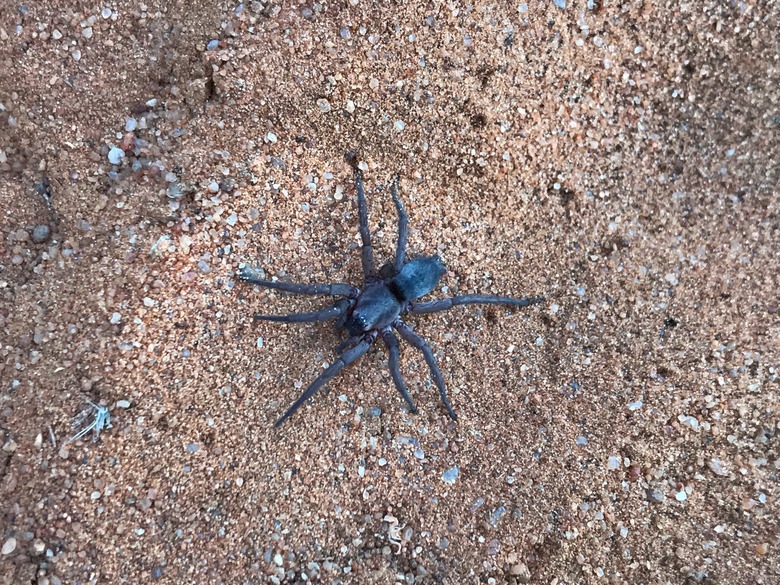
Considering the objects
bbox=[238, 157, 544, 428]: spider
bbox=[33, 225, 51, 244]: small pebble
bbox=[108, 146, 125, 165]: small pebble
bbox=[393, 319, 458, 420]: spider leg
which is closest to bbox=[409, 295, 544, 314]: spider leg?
bbox=[238, 157, 544, 428]: spider

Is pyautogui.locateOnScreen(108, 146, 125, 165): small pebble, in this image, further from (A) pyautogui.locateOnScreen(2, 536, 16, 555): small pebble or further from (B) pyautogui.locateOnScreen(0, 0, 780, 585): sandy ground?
(A) pyautogui.locateOnScreen(2, 536, 16, 555): small pebble

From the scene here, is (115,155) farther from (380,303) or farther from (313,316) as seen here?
(380,303)

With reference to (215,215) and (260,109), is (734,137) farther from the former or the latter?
(215,215)

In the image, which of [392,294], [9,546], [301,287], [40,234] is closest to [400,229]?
[392,294]

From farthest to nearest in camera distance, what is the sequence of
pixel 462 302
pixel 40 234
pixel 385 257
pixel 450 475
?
1. pixel 385 257
2. pixel 462 302
3. pixel 450 475
4. pixel 40 234

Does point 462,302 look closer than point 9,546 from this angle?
No

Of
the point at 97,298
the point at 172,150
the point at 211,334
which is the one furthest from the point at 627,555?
the point at 172,150
